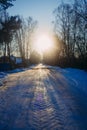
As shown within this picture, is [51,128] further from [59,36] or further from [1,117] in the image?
[59,36]

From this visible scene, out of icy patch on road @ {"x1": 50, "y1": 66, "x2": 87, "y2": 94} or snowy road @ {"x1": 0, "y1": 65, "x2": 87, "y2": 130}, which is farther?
icy patch on road @ {"x1": 50, "y1": 66, "x2": 87, "y2": 94}

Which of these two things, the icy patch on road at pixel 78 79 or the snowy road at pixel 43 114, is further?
the icy patch on road at pixel 78 79

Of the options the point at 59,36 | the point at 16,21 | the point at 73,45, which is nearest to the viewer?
the point at 16,21

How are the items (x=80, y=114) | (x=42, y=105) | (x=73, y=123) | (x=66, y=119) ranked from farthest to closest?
(x=42, y=105)
(x=80, y=114)
(x=66, y=119)
(x=73, y=123)

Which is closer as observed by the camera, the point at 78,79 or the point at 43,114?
the point at 43,114

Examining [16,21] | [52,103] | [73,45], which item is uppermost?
[16,21]

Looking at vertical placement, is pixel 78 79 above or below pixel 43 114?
below

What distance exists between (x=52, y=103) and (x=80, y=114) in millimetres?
2163

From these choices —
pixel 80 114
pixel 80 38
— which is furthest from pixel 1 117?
pixel 80 38

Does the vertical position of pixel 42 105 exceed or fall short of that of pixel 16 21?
it falls short

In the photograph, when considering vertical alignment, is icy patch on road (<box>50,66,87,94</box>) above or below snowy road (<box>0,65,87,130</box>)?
below

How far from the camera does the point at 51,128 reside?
6.43 m

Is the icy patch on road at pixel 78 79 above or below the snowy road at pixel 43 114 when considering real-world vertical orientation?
below

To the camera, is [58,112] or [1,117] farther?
[58,112]
